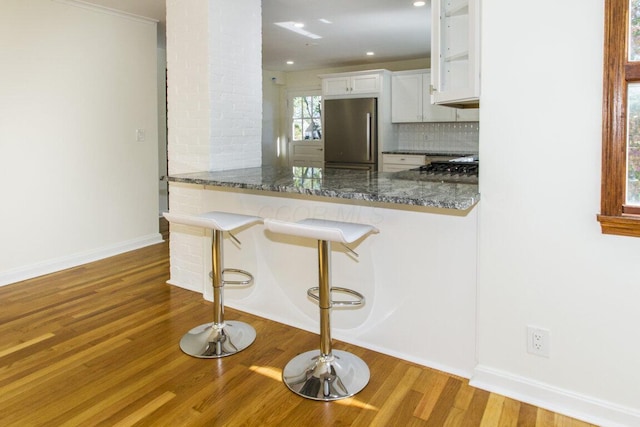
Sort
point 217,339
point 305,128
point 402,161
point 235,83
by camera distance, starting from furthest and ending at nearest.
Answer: point 305,128 → point 402,161 → point 235,83 → point 217,339

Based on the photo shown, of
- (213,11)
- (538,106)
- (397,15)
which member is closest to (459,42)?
(538,106)

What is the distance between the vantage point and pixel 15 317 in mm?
2887

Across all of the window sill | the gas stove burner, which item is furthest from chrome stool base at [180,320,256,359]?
the window sill

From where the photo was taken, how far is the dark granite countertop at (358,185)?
1870 mm

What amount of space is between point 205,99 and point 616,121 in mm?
2435

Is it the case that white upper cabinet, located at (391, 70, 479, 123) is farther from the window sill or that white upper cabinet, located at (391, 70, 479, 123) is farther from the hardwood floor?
the window sill

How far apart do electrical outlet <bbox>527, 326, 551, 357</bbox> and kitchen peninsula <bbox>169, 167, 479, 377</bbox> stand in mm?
256

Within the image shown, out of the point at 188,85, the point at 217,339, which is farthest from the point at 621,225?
the point at 188,85

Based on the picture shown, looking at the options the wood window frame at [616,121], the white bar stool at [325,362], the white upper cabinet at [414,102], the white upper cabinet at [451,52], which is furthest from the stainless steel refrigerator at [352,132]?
→ the wood window frame at [616,121]

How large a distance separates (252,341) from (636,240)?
1879 millimetres

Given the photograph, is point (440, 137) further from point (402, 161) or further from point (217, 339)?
point (217, 339)

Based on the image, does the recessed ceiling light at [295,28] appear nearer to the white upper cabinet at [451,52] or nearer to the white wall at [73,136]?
the white wall at [73,136]

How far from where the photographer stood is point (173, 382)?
2.13m

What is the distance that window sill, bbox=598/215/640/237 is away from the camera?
5.35 ft
